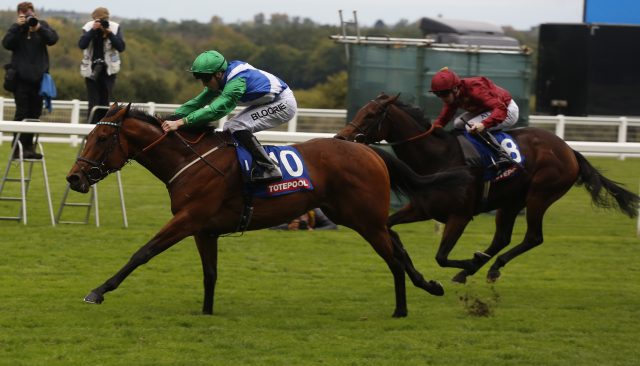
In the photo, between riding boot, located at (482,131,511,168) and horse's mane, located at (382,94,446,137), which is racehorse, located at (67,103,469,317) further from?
riding boot, located at (482,131,511,168)

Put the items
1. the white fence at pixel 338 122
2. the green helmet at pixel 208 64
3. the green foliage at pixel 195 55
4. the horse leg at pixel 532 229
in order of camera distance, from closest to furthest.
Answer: the green helmet at pixel 208 64, the horse leg at pixel 532 229, the white fence at pixel 338 122, the green foliage at pixel 195 55

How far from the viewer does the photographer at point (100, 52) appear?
12.5 m

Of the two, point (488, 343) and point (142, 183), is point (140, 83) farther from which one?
point (488, 343)

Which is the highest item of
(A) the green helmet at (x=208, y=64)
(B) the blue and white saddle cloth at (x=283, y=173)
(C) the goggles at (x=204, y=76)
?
(A) the green helmet at (x=208, y=64)

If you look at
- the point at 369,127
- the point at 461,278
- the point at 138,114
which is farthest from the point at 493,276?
the point at 138,114

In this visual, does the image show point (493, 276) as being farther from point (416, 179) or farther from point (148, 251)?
point (148, 251)

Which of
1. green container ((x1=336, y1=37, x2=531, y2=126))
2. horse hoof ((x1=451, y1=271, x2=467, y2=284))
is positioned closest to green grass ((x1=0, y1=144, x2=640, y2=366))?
horse hoof ((x1=451, y1=271, x2=467, y2=284))

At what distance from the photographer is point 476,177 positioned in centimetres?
931

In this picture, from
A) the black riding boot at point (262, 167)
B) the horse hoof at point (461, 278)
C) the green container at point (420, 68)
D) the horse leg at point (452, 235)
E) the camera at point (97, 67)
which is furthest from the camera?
the green container at point (420, 68)

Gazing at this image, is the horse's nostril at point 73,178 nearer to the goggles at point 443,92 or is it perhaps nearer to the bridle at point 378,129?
the bridle at point 378,129

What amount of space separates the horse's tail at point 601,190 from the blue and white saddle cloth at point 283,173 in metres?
3.11

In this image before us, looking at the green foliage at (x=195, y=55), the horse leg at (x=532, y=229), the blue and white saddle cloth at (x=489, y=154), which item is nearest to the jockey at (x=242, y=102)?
the blue and white saddle cloth at (x=489, y=154)

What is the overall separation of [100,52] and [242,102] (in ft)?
16.6

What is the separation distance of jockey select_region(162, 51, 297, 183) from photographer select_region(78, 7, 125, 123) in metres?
4.75
